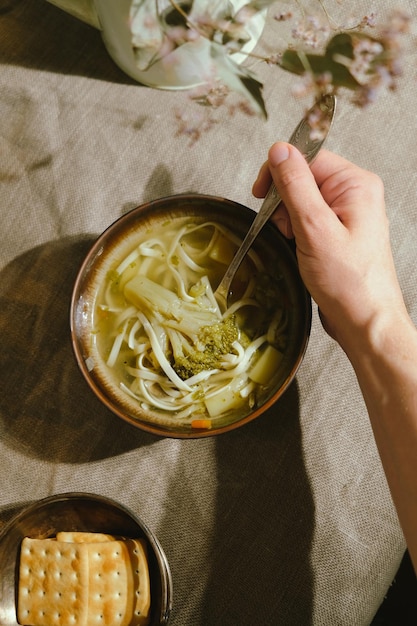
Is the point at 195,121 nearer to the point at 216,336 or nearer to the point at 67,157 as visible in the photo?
the point at 67,157

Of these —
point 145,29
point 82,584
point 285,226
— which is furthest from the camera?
point 285,226

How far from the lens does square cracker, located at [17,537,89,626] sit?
1.25 m

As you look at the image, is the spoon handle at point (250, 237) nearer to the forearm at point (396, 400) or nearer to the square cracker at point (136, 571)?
the forearm at point (396, 400)

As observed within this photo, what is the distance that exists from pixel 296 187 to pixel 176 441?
2.10 ft

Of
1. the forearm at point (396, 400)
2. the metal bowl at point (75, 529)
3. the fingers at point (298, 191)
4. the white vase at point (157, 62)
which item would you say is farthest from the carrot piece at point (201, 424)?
the white vase at point (157, 62)

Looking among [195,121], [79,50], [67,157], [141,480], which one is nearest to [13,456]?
[141,480]

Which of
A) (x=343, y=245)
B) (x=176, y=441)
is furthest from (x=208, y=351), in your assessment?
(x=343, y=245)

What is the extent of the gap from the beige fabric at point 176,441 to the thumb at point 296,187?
0.30 m

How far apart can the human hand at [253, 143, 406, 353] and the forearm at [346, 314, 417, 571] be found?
3cm

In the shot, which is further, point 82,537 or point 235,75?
point 82,537

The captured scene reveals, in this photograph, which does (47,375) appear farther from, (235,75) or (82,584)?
(235,75)

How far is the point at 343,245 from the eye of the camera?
1.23 metres

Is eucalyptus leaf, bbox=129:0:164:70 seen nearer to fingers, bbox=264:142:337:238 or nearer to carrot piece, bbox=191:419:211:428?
fingers, bbox=264:142:337:238

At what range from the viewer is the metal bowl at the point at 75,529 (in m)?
1.26
